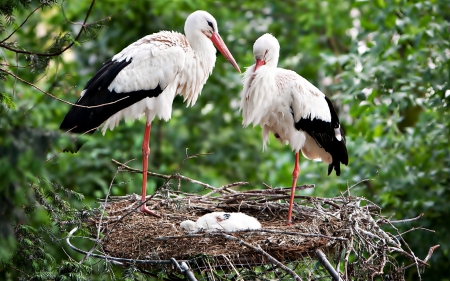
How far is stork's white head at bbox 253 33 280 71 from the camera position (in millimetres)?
5453

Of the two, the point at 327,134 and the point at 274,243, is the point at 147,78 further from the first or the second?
the point at 274,243

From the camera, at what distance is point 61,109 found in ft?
31.1

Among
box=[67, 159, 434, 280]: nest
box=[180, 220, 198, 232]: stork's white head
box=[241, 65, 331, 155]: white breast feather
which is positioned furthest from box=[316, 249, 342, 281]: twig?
box=[241, 65, 331, 155]: white breast feather

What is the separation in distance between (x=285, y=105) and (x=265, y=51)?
46 cm

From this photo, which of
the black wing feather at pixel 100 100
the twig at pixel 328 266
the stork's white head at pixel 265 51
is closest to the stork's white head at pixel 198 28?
the stork's white head at pixel 265 51

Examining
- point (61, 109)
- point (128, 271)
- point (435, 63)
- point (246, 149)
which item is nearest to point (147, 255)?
point (128, 271)

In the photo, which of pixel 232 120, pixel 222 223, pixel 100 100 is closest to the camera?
pixel 222 223

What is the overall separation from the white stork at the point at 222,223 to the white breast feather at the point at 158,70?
1.20 metres

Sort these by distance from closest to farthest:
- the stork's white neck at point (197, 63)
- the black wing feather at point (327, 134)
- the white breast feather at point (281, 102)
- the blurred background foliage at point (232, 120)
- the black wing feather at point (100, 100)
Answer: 1. the blurred background foliage at point (232, 120)
2. the black wing feather at point (100, 100)
3. the white breast feather at point (281, 102)
4. the black wing feather at point (327, 134)
5. the stork's white neck at point (197, 63)

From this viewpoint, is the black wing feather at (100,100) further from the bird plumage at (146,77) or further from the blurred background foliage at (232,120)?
the blurred background foliage at (232,120)

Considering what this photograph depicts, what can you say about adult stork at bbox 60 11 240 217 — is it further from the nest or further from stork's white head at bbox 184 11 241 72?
the nest

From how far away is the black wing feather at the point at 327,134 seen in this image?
555 centimetres

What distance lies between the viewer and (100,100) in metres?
5.39

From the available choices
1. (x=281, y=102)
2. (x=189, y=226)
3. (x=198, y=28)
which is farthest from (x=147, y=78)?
(x=189, y=226)
